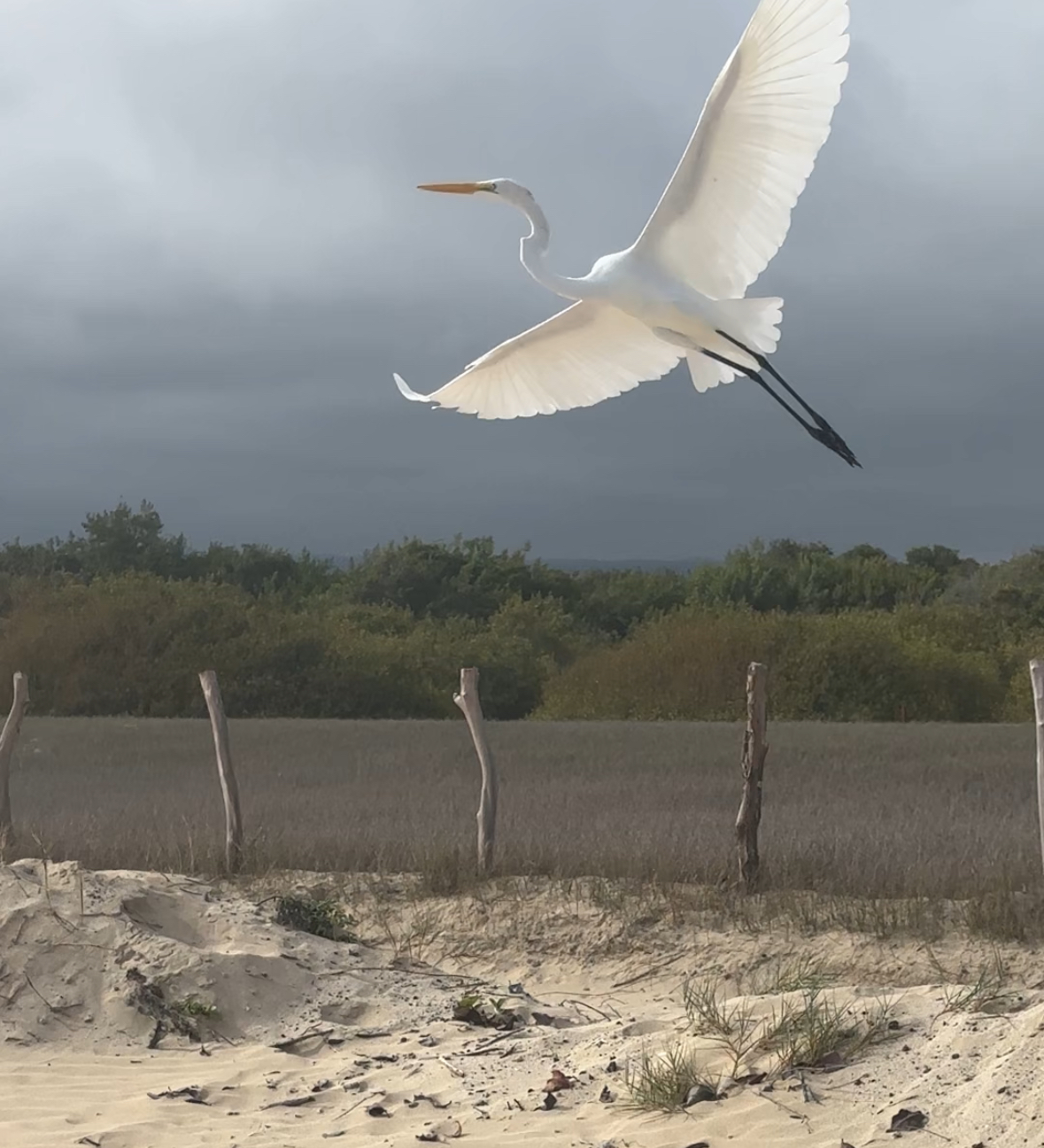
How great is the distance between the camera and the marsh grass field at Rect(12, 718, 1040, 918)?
29.4ft

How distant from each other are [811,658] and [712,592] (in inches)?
464

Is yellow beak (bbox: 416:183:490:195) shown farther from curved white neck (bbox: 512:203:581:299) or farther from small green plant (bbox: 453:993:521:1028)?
small green plant (bbox: 453:993:521:1028)

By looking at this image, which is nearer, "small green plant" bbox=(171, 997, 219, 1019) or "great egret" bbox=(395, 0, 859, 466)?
"great egret" bbox=(395, 0, 859, 466)

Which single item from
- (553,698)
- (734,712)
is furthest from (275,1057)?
(553,698)

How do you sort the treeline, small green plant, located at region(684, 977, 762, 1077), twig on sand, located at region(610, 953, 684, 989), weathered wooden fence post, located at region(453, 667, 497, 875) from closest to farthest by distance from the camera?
1. small green plant, located at region(684, 977, 762, 1077)
2. twig on sand, located at region(610, 953, 684, 989)
3. weathered wooden fence post, located at region(453, 667, 497, 875)
4. the treeline

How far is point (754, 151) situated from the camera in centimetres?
544

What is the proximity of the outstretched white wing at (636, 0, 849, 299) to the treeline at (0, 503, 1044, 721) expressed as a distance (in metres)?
20.6

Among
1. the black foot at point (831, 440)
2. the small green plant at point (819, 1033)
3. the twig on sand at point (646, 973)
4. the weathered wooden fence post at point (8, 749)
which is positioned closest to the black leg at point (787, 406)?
the black foot at point (831, 440)

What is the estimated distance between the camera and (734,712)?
84.8 ft

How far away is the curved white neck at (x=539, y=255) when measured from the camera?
18.2ft

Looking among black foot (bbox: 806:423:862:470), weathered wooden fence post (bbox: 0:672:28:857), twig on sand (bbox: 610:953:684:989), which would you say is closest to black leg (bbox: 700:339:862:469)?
black foot (bbox: 806:423:862:470)

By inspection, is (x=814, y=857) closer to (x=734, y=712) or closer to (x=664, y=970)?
(x=664, y=970)

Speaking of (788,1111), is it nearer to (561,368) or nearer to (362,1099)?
(362,1099)

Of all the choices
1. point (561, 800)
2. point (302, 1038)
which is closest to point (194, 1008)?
point (302, 1038)
